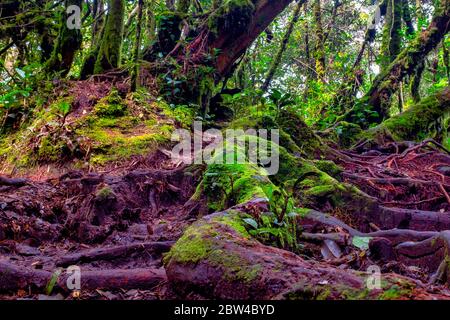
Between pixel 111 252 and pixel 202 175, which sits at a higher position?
pixel 202 175

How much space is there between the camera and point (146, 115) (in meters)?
6.78

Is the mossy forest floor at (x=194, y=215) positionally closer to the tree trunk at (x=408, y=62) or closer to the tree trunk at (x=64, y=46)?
the tree trunk at (x=64, y=46)

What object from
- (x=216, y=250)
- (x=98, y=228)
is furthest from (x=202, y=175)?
(x=216, y=250)

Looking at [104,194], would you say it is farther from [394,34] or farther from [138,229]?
[394,34]

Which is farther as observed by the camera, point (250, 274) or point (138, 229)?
point (138, 229)

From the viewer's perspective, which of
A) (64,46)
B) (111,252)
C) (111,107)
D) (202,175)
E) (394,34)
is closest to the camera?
(111,252)

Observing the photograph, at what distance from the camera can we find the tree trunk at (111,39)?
7.80 metres

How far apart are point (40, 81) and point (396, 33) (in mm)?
8522

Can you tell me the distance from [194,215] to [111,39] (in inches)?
195

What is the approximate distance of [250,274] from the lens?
A: 201 cm

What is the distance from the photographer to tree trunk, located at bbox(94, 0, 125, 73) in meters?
7.80
